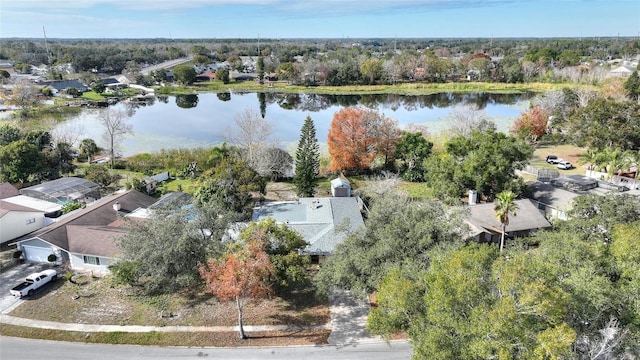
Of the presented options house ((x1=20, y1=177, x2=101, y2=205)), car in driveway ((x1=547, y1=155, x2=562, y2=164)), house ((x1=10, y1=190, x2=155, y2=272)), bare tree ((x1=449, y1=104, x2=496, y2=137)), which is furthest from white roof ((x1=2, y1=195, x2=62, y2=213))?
car in driveway ((x1=547, y1=155, x2=562, y2=164))

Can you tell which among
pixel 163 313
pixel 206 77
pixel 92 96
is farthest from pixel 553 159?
pixel 206 77

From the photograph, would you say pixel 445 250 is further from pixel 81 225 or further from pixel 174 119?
pixel 174 119

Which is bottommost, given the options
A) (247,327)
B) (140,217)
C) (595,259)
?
(247,327)

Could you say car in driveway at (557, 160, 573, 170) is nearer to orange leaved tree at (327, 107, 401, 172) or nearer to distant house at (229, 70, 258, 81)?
orange leaved tree at (327, 107, 401, 172)

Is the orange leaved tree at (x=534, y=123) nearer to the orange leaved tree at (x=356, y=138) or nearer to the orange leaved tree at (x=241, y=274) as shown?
the orange leaved tree at (x=356, y=138)

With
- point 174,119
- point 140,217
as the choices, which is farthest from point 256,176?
point 174,119

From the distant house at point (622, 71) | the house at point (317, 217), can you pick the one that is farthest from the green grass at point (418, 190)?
the distant house at point (622, 71)

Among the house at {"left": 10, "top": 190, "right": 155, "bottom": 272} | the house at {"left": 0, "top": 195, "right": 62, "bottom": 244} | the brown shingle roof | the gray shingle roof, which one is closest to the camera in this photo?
the house at {"left": 10, "top": 190, "right": 155, "bottom": 272}
